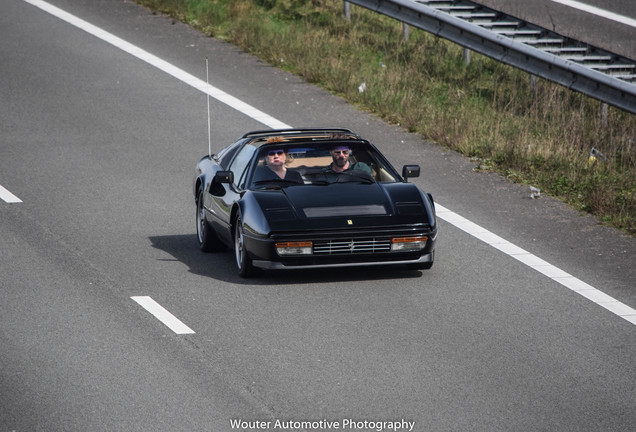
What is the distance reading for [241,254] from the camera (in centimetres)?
1133

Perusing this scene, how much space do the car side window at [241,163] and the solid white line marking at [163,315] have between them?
1.90 metres

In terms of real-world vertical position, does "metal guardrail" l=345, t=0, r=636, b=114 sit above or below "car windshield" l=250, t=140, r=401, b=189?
below

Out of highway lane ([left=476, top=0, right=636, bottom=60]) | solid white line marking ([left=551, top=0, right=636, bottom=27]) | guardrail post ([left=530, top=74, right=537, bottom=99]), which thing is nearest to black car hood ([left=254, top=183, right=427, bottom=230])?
guardrail post ([left=530, top=74, right=537, bottom=99])

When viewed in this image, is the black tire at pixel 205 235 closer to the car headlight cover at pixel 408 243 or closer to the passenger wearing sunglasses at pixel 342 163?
the passenger wearing sunglasses at pixel 342 163

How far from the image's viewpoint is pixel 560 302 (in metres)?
10.4

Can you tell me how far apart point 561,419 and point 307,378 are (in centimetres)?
176

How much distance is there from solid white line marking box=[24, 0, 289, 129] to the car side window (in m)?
4.65

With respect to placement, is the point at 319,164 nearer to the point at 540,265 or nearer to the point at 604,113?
the point at 540,265

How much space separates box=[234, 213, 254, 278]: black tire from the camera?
11.1 meters

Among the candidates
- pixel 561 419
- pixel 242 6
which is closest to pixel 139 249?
pixel 561 419

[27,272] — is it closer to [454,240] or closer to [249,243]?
[249,243]

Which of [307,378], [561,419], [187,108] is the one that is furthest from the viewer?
[187,108]

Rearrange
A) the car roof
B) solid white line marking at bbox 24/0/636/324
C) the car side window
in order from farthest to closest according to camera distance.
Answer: the car roof → the car side window → solid white line marking at bbox 24/0/636/324

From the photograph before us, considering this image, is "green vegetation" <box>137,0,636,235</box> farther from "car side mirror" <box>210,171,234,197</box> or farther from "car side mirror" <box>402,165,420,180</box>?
"car side mirror" <box>210,171,234,197</box>
